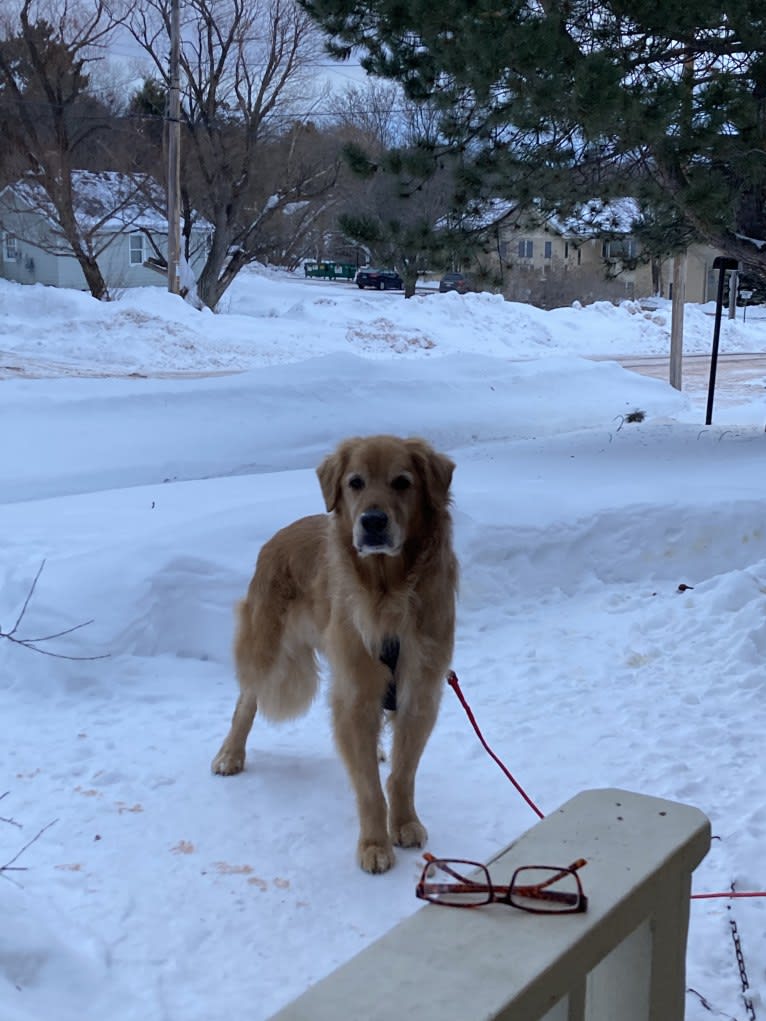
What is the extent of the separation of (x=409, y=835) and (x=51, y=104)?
110 ft

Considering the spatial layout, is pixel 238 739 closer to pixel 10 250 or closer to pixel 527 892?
pixel 527 892

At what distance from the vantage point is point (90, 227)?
1312 inches

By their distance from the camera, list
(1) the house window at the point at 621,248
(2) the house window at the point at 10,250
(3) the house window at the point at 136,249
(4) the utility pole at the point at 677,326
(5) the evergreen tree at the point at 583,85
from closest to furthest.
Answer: (5) the evergreen tree at the point at 583,85 < (1) the house window at the point at 621,248 < (4) the utility pole at the point at 677,326 < (2) the house window at the point at 10,250 < (3) the house window at the point at 136,249

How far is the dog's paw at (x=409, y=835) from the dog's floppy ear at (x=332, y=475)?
118 cm

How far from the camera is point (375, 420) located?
1318cm

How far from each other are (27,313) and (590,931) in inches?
1017

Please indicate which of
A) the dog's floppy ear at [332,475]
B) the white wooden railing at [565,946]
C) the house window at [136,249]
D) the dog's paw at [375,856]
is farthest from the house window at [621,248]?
the house window at [136,249]

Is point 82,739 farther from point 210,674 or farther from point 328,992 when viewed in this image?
point 328,992

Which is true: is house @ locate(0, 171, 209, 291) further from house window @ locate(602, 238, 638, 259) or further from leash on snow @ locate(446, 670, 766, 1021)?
leash on snow @ locate(446, 670, 766, 1021)

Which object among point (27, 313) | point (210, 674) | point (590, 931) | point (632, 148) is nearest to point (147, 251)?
point (27, 313)

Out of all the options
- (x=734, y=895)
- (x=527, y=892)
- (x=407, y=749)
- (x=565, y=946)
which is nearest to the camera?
(x=565, y=946)

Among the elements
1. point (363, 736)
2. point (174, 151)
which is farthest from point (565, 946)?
point (174, 151)

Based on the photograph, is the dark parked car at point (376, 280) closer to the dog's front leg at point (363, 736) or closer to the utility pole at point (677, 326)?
the utility pole at point (677, 326)

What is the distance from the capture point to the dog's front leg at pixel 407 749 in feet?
12.8
